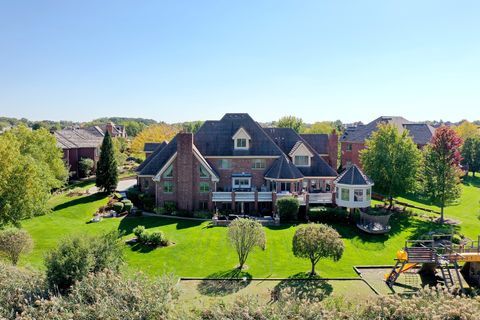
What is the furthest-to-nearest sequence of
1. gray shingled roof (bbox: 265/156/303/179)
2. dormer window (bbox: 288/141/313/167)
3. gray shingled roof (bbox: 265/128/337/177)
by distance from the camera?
1. dormer window (bbox: 288/141/313/167)
2. gray shingled roof (bbox: 265/128/337/177)
3. gray shingled roof (bbox: 265/156/303/179)

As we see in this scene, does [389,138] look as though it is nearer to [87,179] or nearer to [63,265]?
[63,265]

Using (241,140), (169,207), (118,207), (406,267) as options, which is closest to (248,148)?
(241,140)

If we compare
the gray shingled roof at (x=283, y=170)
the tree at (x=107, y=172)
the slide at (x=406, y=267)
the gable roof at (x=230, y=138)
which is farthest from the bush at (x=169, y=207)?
the slide at (x=406, y=267)

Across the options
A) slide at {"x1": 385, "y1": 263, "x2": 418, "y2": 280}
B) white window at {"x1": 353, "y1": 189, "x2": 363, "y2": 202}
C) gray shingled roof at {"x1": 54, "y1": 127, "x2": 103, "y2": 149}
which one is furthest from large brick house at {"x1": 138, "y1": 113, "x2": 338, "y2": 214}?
gray shingled roof at {"x1": 54, "y1": 127, "x2": 103, "y2": 149}

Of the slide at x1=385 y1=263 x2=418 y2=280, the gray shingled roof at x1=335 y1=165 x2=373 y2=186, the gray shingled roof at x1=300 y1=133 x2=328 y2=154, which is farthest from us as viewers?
the gray shingled roof at x1=300 y1=133 x2=328 y2=154

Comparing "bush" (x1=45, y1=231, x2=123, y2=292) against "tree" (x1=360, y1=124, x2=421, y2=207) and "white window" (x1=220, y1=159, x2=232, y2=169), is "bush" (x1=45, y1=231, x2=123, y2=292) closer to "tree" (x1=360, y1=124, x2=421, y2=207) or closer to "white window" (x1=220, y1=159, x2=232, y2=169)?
"white window" (x1=220, y1=159, x2=232, y2=169)

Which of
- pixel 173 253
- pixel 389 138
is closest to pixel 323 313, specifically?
pixel 173 253

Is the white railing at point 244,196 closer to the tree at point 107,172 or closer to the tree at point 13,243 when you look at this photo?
the tree at point 107,172

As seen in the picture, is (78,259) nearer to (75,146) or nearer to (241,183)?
(241,183)
